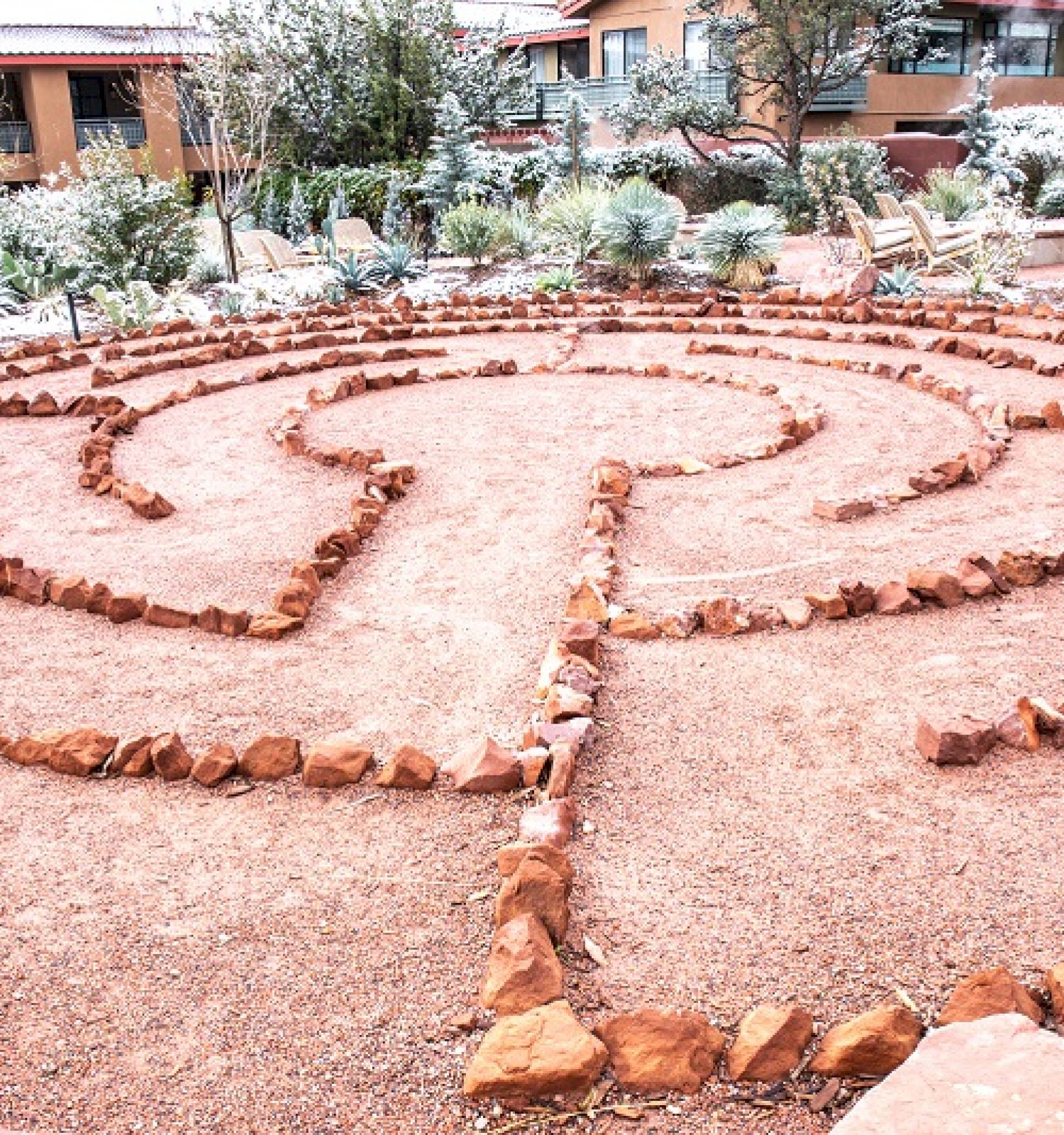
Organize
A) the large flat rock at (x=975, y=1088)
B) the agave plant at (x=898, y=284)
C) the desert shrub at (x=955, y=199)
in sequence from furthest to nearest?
the desert shrub at (x=955, y=199), the agave plant at (x=898, y=284), the large flat rock at (x=975, y=1088)

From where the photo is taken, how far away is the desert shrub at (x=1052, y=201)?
64.0 feet

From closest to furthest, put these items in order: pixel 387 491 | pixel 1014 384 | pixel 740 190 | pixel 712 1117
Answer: pixel 712 1117 → pixel 387 491 → pixel 1014 384 → pixel 740 190

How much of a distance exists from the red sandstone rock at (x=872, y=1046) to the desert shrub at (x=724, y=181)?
22586 mm

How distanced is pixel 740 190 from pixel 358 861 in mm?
22414

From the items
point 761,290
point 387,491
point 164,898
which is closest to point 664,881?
point 164,898

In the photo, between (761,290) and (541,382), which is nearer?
(541,382)

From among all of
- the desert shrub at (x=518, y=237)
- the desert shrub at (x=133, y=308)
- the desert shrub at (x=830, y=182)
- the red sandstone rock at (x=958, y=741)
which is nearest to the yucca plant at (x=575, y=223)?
the desert shrub at (x=518, y=237)

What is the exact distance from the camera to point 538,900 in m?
3.07

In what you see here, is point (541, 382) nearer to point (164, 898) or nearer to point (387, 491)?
point (387, 491)

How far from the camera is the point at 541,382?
397 inches

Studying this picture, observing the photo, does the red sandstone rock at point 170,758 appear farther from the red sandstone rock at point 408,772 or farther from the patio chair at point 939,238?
the patio chair at point 939,238

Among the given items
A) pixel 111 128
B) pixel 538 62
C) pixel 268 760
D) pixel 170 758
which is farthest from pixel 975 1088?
pixel 538 62

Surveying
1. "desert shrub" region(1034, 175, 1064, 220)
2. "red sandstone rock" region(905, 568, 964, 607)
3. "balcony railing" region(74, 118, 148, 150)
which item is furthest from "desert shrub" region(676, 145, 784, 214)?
"red sandstone rock" region(905, 568, 964, 607)

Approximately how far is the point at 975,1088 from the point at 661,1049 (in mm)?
636
